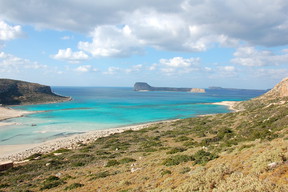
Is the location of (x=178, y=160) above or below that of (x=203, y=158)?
below

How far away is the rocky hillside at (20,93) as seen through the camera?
112050mm

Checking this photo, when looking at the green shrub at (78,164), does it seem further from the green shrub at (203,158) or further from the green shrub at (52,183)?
the green shrub at (203,158)

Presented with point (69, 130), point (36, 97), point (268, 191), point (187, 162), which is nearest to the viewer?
point (268, 191)

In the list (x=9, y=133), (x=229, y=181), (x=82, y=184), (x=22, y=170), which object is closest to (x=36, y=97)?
(x=9, y=133)

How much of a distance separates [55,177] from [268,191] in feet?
48.5

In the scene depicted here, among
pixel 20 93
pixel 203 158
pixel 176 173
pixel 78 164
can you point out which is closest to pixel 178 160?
pixel 203 158

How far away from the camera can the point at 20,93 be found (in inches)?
4825

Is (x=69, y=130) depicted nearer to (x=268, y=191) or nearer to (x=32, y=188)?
(x=32, y=188)

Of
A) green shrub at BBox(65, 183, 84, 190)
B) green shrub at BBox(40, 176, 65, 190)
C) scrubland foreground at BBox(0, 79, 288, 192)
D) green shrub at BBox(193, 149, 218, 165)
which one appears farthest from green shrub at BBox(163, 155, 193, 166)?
green shrub at BBox(40, 176, 65, 190)

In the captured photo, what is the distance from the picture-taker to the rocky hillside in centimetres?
11205

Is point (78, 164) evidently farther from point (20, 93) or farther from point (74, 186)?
point (20, 93)

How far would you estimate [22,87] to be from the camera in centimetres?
13000

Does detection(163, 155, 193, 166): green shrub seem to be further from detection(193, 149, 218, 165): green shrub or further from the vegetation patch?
the vegetation patch

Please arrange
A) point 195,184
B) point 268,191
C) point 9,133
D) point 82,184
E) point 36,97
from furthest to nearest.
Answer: point 36,97 → point 9,133 → point 82,184 → point 195,184 → point 268,191
